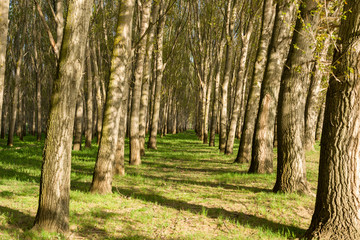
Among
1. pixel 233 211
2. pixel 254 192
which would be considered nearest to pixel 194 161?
pixel 254 192

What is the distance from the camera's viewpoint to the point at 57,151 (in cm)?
415

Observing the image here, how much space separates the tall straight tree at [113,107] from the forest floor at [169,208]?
36 cm

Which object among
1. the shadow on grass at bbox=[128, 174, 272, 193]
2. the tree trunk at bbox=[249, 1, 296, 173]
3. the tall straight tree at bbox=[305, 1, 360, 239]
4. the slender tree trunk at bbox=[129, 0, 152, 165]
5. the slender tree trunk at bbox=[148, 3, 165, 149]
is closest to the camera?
the tall straight tree at bbox=[305, 1, 360, 239]

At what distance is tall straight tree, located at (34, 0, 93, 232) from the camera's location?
163 inches

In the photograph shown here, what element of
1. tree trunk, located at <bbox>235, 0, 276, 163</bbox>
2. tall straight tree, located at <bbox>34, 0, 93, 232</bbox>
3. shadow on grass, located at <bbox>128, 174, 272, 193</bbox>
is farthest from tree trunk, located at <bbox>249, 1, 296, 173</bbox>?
tall straight tree, located at <bbox>34, 0, 93, 232</bbox>

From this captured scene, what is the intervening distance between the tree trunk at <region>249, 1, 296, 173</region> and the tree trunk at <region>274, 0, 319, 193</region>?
2.07m

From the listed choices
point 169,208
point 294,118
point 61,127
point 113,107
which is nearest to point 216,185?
point 169,208

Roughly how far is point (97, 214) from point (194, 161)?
7468 millimetres

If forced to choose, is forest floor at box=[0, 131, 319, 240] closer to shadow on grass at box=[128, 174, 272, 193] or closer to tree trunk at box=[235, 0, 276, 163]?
shadow on grass at box=[128, 174, 272, 193]

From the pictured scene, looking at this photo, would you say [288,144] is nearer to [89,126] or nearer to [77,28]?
[77,28]

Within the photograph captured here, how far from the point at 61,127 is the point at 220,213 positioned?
3116 mm

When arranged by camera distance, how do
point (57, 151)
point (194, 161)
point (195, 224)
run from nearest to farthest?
1. point (57, 151)
2. point (195, 224)
3. point (194, 161)

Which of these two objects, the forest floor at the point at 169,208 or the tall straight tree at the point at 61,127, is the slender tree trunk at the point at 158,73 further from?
the tall straight tree at the point at 61,127

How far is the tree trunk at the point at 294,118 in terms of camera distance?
6.47 metres
